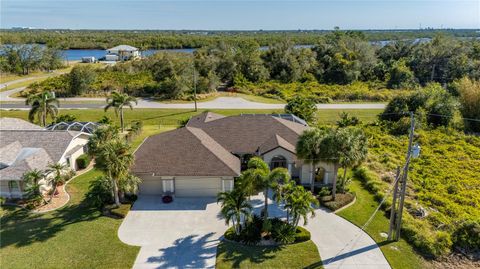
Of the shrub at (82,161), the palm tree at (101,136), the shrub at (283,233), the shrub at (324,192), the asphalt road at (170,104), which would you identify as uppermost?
the palm tree at (101,136)

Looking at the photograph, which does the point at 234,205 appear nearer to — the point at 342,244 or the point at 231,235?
the point at 231,235

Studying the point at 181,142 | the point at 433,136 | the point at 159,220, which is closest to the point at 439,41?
the point at 433,136

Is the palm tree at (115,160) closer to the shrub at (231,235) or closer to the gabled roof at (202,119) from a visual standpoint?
the shrub at (231,235)

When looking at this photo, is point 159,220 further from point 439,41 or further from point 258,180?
point 439,41

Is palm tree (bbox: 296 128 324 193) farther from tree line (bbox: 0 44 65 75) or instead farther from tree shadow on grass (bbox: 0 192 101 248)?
tree line (bbox: 0 44 65 75)

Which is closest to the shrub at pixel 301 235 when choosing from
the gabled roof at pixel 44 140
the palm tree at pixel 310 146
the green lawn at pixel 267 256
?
the green lawn at pixel 267 256
